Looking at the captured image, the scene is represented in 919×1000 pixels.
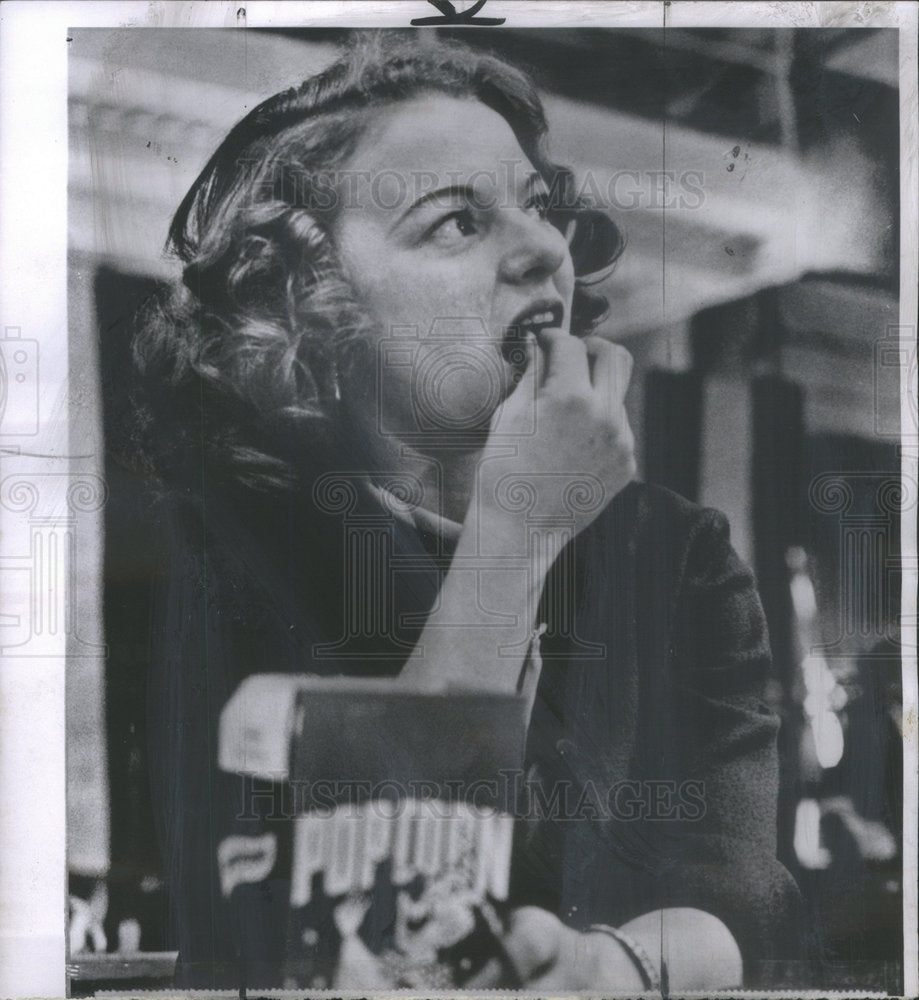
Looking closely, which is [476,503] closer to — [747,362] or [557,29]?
[747,362]

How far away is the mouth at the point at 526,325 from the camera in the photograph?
2410mm

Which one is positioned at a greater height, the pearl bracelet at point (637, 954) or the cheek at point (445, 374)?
the cheek at point (445, 374)

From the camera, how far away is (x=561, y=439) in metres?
2.42

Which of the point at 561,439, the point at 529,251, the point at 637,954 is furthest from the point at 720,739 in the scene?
the point at 529,251

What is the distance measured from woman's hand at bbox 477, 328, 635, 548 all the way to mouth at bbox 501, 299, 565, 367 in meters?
0.02

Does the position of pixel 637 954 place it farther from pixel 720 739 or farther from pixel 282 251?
pixel 282 251

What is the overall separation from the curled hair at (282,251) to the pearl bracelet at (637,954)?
158 cm

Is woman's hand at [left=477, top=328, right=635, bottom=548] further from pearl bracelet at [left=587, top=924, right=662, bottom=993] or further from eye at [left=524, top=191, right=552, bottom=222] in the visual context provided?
pearl bracelet at [left=587, top=924, right=662, bottom=993]

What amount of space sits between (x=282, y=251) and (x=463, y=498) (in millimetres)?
844

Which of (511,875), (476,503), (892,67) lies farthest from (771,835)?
(892,67)

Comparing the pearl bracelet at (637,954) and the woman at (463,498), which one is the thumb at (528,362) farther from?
the pearl bracelet at (637,954)

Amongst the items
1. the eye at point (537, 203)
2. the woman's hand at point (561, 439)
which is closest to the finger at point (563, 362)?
the woman's hand at point (561, 439)
